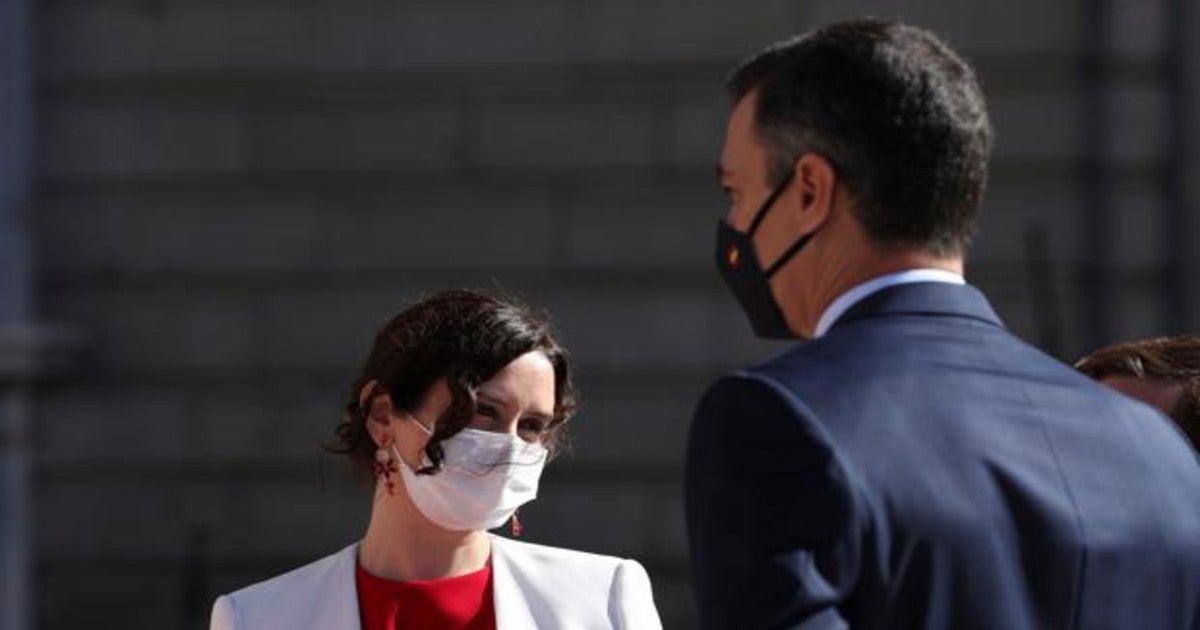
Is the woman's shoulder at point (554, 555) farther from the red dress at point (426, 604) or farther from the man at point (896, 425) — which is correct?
the man at point (896, 425)

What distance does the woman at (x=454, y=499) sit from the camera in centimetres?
366

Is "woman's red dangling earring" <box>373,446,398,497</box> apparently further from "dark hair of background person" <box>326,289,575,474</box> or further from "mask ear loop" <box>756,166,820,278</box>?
"mask ear loop" <box>756,166,820,278</box>

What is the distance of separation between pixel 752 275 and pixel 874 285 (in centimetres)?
21

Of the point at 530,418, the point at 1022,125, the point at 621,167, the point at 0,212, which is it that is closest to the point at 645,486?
the point at 621,167

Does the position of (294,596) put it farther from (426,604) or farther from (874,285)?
(874,285)

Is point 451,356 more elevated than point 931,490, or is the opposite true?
point 931,490

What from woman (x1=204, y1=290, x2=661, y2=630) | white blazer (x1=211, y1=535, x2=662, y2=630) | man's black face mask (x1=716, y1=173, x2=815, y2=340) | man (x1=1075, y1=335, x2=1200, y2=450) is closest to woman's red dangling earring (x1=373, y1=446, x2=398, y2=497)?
woman (x1=204, y1=290, x2=661, y2=630)

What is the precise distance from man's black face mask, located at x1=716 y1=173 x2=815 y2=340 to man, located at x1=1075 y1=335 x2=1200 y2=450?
962 millimetres

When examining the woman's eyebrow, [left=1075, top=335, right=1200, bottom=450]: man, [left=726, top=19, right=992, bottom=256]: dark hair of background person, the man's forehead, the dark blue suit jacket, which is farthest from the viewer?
the woman's eyebrow

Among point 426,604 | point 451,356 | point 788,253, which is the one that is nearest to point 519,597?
point 426,604

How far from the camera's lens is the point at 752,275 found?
266cm

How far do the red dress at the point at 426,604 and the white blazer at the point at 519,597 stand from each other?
2 centimetres

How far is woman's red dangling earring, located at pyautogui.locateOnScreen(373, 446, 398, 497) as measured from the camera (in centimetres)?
383

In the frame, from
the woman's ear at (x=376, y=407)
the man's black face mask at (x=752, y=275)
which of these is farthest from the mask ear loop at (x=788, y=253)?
the woman's ear at (x=376, y=407)
